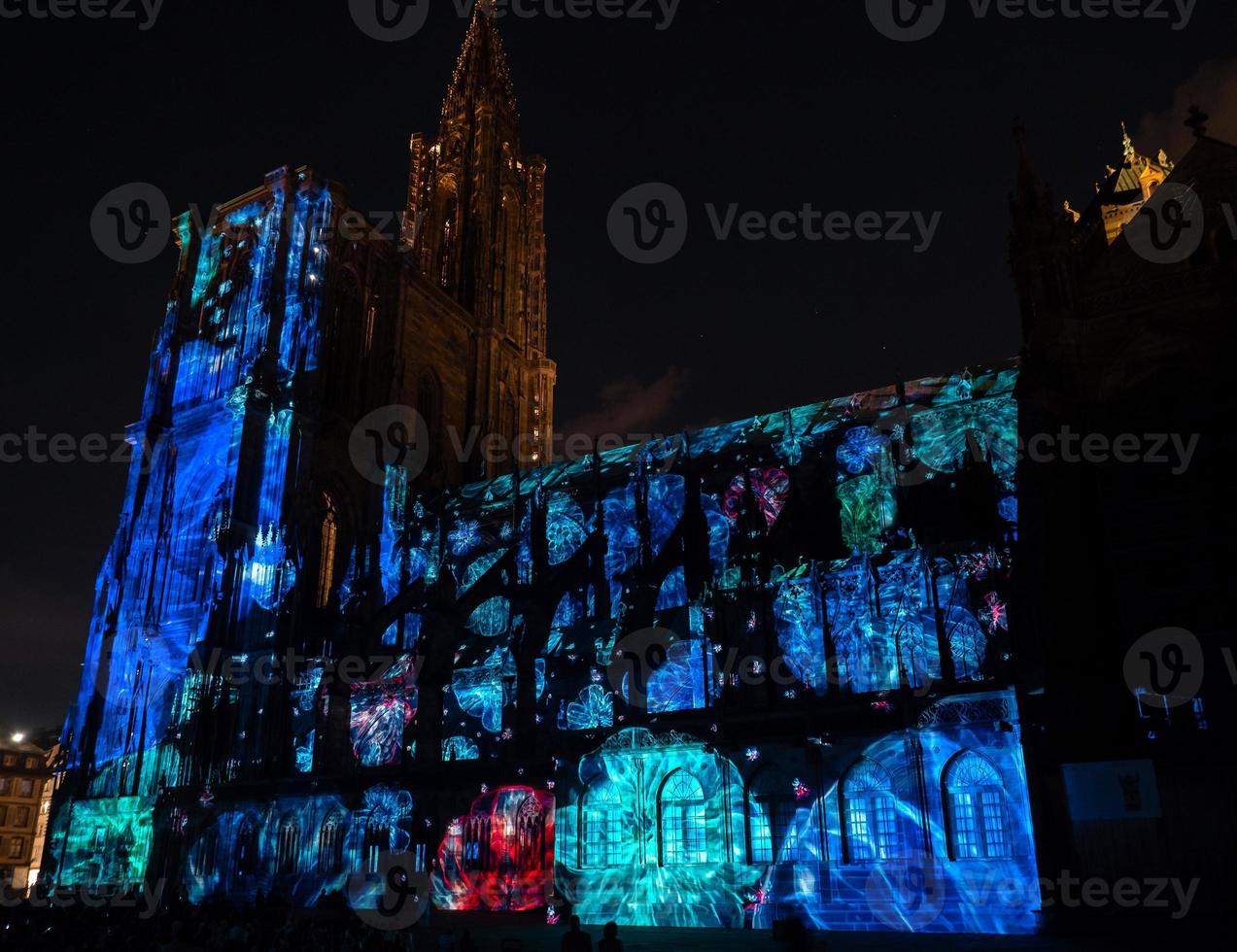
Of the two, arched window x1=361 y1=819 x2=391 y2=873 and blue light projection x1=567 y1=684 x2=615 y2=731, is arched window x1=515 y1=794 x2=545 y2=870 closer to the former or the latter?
blue light projection x1=567 y1=684 x2=615 y2=731

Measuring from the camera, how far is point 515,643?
1326 inches

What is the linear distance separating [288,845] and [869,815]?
2132 centimetres

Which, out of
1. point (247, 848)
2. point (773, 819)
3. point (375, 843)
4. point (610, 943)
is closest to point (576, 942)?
point (610, 943)

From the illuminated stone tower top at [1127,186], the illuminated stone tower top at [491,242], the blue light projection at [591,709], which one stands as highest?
the illuminated stone tower top at [491,242]

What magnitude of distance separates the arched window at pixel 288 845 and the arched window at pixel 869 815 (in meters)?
20.2

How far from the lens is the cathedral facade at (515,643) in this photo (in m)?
26.8

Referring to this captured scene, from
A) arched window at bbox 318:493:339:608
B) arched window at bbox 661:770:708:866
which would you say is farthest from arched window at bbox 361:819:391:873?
arched window at bbox 318:493:339:608

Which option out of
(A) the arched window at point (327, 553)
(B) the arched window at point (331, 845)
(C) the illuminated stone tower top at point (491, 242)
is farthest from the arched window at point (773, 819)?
(C) the illuminated stone tower top at point (491, 242)

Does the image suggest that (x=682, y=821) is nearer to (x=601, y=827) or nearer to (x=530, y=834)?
(x=601, y=827)

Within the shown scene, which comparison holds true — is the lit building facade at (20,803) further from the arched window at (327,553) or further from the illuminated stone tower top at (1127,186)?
the illuminated stone tower top at (1127,186)

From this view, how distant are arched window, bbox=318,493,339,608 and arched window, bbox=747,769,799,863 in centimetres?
2604

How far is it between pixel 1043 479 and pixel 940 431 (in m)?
6.73

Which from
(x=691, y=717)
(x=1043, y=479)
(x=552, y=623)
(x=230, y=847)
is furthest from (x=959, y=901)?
(x=230, y=847)

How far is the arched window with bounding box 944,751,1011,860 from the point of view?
24.8m
